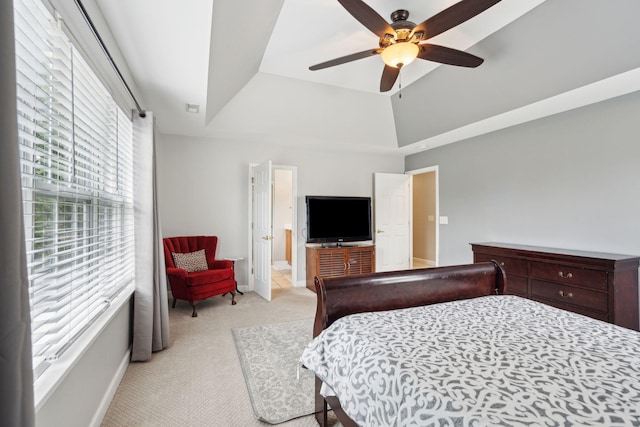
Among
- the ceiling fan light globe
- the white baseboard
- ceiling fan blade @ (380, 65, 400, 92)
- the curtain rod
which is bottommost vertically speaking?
the white baseboard

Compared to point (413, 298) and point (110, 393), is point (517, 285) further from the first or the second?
point (110, 393)

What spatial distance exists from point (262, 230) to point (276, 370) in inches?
89.7

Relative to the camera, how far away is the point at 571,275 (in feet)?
9.36

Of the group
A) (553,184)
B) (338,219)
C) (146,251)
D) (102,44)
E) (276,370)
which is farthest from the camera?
(338,219)

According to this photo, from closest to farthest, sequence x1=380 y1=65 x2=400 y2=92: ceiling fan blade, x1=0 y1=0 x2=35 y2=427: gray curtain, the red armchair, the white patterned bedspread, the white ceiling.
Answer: x1=0 y1=0 x2=35 y2=427: gray curtain < the white patterned bedspread < the white ceiling < x1=380 y1=65 x2=400 y2=92: ceiling fan blade < the red armchair

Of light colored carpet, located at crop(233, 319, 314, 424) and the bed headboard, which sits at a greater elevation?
the bed headboard

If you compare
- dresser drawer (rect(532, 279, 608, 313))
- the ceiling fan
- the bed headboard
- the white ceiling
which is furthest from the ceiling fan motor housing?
dresser drawer (rect(532, 279, 608, 313))

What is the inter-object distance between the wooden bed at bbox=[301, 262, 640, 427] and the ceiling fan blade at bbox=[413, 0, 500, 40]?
5.48 ft

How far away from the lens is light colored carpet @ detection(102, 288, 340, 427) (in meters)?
1.87

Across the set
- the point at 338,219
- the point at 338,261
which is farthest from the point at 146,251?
the point at 338,219

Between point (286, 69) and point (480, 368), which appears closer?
point (480, 368)

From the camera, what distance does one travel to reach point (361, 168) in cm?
548

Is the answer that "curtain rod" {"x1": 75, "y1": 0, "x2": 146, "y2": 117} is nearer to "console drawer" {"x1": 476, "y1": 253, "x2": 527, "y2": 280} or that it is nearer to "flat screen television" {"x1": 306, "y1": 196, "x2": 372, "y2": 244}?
"flat screen television" {"x1": 306, "y1": 196, "x2": 372, "y2": 244}

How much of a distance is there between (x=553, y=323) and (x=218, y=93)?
3.40 metres
